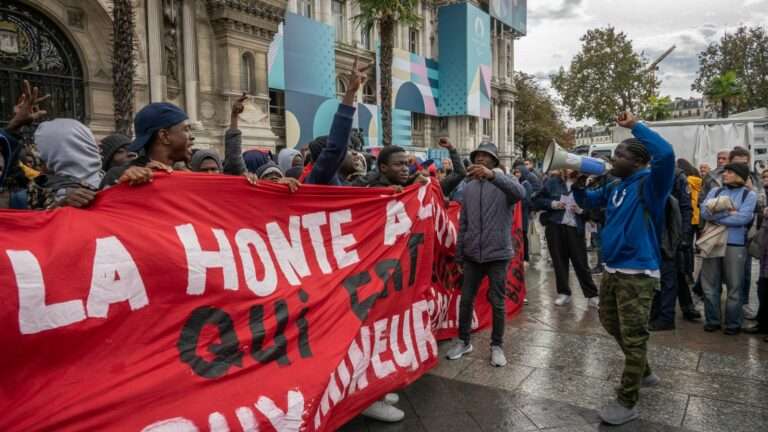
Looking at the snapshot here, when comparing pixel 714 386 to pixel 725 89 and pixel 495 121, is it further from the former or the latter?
pixel 495 121

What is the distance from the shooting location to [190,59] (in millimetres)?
15953

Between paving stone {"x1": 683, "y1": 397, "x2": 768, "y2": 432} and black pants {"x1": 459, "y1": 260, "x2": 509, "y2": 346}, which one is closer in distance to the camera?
paving stone {"x1": 683, "y1": 397, "x2": 768, "y2": 432}

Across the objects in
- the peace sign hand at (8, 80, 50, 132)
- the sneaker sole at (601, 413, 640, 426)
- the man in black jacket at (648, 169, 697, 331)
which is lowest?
the sneaker sole at (601, 413, 640, 426)

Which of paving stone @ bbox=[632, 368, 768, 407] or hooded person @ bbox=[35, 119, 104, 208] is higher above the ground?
hooded person @ bbox=[35, 119, 104, 208]

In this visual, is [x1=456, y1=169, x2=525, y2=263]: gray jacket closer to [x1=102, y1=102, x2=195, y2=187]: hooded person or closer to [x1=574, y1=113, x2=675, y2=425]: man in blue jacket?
[x1=574, y1=113, x2=675, y2=425]: man in blue jacket

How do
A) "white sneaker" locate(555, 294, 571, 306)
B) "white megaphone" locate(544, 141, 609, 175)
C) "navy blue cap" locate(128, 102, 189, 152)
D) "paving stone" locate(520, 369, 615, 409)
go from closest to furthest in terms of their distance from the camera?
"navy blue cap" locate(128, 102, 189, 152)
"paving stone" locate(520, 369, 615, 409)
"white megaphone" locate(544, 141, 609, 175)
"white sneaker" locate(555, 294, 571, 306)

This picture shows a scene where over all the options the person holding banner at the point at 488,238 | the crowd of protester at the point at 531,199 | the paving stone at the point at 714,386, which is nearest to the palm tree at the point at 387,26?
the crowd of protester at the point at 531,199

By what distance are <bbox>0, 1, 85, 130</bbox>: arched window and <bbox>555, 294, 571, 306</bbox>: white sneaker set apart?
12.8m

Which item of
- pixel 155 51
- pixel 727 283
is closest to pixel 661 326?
pixel 727 283

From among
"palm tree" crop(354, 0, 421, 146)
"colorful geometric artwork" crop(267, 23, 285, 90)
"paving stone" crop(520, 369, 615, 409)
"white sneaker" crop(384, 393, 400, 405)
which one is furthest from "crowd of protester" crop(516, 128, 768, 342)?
"colorful geometric artwork" crop(267, 23, 285, 90)

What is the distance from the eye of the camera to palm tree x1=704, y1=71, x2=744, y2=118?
34125 mm

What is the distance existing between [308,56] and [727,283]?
65.0ft

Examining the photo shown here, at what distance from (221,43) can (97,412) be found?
651 inches

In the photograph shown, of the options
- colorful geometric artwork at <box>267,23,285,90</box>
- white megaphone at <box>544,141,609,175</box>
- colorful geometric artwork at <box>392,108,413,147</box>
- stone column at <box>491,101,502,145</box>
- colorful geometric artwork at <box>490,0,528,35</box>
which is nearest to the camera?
white megaphone at <box>544,141,609,175</box>
